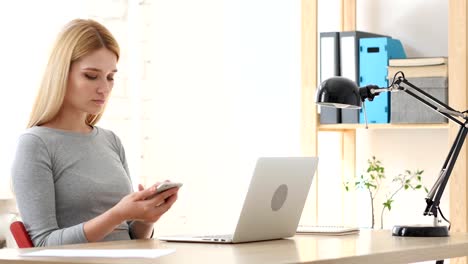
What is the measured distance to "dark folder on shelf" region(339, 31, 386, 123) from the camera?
3645 millimetres

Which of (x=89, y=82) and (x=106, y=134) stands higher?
(x=89, y=82)

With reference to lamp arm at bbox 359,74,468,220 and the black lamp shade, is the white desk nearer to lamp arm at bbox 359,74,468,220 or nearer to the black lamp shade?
lamp arm at bbox 359,74,468,220

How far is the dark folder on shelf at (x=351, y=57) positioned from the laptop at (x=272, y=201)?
133 centimetres

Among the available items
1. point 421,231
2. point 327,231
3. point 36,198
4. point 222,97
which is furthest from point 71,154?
point 222,97

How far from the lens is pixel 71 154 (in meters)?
2.56

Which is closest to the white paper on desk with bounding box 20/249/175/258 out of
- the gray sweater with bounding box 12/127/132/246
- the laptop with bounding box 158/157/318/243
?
the laptop with bounding box 158/157/318/243

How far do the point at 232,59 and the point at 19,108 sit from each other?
3.43 ft

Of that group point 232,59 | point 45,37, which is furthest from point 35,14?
point 232,59

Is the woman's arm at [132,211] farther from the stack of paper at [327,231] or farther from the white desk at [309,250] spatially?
the stack of paper at [327,231]

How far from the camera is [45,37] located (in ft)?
11.9

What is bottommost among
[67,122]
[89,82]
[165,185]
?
[165,185]

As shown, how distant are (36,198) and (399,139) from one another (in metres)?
1.89

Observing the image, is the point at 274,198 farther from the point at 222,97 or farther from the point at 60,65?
the point at 222,97

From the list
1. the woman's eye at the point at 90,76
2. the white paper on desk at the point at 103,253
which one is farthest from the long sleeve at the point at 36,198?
the white paper on desk at the point at 103,253
